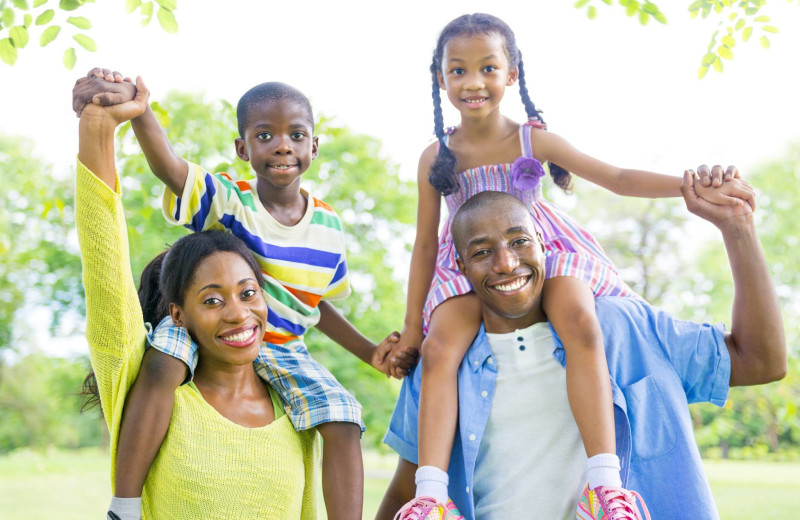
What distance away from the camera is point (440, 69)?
323 centimetres

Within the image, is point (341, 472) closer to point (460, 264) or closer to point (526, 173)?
point (460, 264)

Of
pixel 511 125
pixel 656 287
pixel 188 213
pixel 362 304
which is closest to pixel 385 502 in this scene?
pixel 188 213

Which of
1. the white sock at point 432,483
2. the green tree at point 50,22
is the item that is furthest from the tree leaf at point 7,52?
the white sock at point 432,483

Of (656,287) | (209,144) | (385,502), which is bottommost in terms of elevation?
(385,502)

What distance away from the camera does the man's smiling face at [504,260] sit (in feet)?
8.27

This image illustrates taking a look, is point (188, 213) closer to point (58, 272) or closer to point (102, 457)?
point (58, 272)

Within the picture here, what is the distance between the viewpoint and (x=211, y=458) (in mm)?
2379

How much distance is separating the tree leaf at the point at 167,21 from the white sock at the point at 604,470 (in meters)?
2.44

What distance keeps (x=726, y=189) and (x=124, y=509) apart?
1.96 m

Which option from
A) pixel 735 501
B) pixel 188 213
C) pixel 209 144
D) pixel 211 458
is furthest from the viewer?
pixel 209 144

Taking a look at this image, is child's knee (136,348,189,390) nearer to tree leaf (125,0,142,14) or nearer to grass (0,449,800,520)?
tree leaf (125,0,142,14)

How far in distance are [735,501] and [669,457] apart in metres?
10.5

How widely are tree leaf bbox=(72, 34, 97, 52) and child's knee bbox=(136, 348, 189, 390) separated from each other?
1.48m

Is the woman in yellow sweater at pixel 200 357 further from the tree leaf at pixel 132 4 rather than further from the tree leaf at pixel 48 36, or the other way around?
the tree leaf at pixel 132 4
